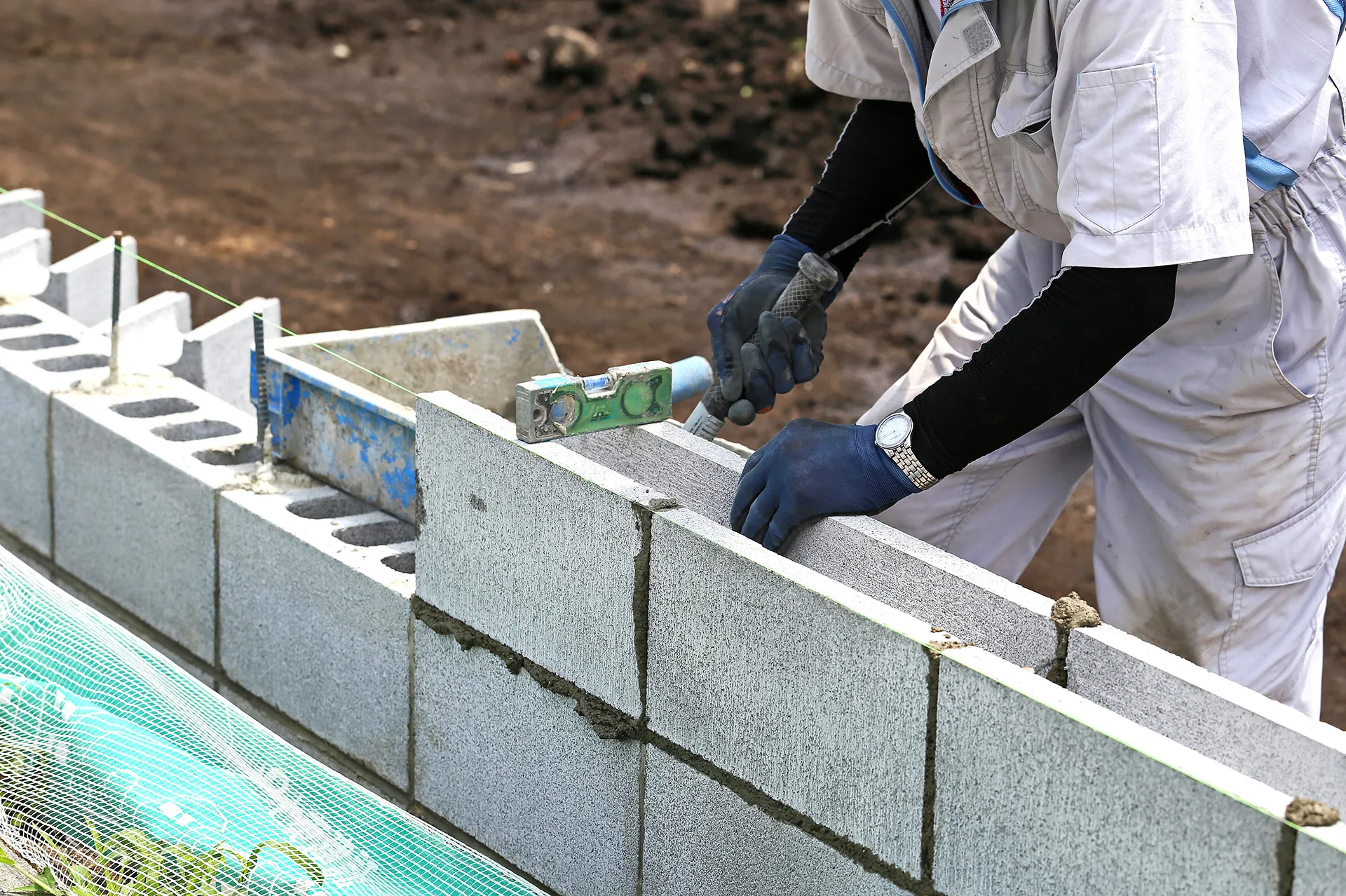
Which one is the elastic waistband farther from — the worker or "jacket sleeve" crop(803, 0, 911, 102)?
"jacket sleeve" crop(803, 0, 911, 102)

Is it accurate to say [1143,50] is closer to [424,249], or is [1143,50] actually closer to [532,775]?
[532,775]

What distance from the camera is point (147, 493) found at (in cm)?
415

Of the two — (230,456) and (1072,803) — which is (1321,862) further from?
(230,456)

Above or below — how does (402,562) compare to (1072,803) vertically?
below

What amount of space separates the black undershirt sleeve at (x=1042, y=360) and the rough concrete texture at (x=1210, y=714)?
375 millimetres

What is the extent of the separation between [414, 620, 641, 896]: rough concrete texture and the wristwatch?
2.38 feet

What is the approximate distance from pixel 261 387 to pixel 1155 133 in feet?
7.89

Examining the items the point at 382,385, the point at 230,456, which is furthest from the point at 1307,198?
the point at 230,456

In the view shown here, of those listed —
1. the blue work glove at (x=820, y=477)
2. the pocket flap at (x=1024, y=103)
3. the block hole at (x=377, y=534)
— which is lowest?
the block hole at (x=377, y=534)

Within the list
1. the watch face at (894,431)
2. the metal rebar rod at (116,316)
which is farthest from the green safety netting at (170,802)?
the metal rebar rod at (116,316)

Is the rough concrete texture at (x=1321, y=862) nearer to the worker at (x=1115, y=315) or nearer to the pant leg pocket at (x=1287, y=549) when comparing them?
the worker at (x=1115, y=315)

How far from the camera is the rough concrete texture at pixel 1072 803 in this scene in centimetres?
215

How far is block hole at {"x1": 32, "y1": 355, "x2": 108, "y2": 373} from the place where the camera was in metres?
4.74

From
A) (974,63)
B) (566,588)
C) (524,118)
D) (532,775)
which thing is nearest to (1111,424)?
(974,63)
